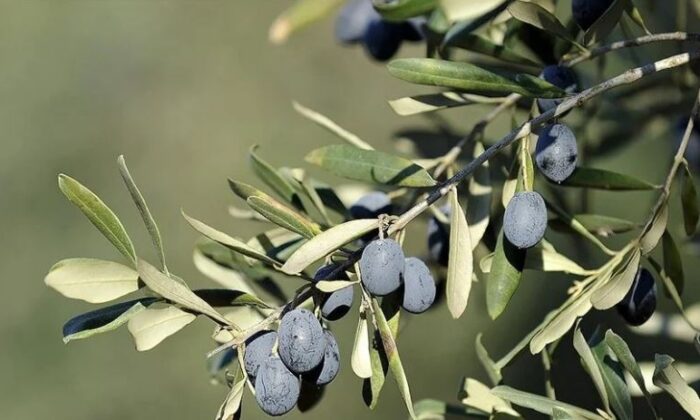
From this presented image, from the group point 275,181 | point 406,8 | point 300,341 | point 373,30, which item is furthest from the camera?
point 373,30

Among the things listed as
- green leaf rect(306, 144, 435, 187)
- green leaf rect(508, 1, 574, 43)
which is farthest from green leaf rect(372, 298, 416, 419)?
green leaf rect(508, 1, 574, 43)

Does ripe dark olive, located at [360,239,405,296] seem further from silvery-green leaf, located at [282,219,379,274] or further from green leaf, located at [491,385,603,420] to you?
green leaf, located at [491,385,603,420]

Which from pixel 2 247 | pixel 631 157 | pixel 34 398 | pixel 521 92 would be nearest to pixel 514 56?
pixel 521 92

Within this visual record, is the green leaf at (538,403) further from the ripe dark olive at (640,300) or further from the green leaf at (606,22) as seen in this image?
the green leaf at (606,22)

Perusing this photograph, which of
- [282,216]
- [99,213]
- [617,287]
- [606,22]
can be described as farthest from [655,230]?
[99,213]

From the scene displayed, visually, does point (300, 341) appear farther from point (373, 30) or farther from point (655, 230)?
point (373, 30)

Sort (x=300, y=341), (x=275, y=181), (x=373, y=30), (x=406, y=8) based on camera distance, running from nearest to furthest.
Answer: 1. (x=300, y=341)
2. (x=406, y=8)
3. (x=275, y=181)
4. (x=373, y=30)

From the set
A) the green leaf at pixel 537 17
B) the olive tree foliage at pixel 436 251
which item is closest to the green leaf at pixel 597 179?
the olive tree foliage at pixel 436 251
